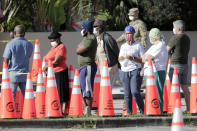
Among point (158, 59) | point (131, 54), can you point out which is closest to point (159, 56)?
point (158, 59)

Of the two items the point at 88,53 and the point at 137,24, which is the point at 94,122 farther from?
the point at 137,24

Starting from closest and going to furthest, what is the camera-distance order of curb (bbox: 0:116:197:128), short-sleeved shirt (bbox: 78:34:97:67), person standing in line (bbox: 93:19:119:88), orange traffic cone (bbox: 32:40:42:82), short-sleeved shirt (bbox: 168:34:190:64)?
→ 1. curb (bbox: 0:116:197:128)
2. short-sleeved shirt (bbox: 78:34:97:67)
3. short-sleeved shirt (bbox: 168:34:190:64)
4. person standing in line (bbox: 93:19:119:88)
5. orange traffic cone (bbox: 32:40:42:82)

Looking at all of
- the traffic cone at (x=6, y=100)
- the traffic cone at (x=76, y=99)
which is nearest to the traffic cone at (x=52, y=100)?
the traffic cone at (x=76, y=99)

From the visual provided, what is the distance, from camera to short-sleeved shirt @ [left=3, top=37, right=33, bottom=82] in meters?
10.7

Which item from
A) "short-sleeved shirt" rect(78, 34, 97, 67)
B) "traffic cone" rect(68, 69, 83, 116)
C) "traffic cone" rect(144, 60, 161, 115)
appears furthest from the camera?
"short-sleeved shirt" rect(78, 34, 97, 67)

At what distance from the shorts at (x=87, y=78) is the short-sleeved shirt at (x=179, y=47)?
1524 millimetres

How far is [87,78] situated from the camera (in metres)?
11.0

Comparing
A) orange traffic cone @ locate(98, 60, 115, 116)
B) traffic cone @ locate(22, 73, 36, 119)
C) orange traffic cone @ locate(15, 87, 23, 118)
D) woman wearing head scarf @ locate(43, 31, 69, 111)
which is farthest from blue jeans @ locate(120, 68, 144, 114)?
orange traffic cone @ locate(15, 87, 23, 118)

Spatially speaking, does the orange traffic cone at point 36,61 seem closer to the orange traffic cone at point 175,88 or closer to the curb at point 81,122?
the orange traffic cone at point 175,88

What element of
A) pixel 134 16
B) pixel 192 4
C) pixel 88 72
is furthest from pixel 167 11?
pixel 88 72

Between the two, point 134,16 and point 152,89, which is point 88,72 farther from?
point 134,16

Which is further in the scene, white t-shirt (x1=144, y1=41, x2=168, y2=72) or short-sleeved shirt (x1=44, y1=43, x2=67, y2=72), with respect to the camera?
short-sleeved shirt (x1=44, y1=43, x2=67, y2=72)

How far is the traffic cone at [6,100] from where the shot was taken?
10.3 metres

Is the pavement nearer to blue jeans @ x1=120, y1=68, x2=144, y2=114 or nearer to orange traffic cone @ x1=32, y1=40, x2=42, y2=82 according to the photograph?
blue jeans @ x1=120, y1=68, x2=144, y2=114
